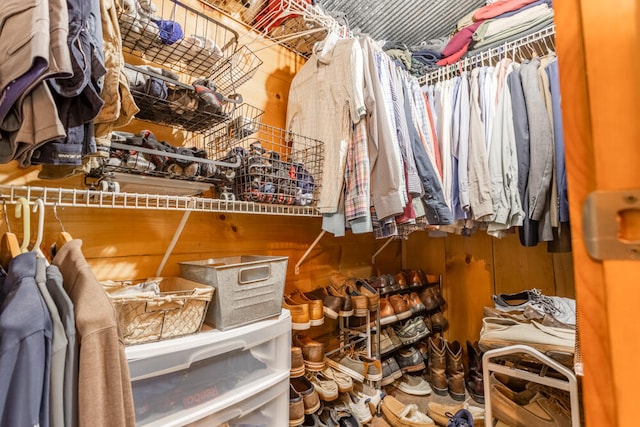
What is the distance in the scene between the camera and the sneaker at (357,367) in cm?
142

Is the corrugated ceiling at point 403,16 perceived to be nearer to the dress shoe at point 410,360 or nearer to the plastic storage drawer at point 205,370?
the plastic storage drawer at point 205,370

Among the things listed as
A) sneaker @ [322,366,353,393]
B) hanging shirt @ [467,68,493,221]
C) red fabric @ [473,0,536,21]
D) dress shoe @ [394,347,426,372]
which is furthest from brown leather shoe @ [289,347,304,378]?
red fabric @ [473,0,536,21]

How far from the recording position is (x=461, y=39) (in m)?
1.72

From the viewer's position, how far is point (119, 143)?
752 millimetres

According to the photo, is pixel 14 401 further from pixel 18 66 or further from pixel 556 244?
pixel 556 244

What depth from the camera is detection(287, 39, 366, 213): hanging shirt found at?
120 centimetres

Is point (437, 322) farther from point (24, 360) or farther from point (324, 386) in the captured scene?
point (24, 360)

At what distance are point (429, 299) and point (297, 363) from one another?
1.01 meters

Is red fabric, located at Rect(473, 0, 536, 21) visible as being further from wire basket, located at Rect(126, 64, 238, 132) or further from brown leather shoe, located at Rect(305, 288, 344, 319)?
brown leather shoe, located at Rect(305, 288, 344, 319)

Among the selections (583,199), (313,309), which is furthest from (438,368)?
(583,199)

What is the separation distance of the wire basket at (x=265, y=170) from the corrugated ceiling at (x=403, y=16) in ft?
2.81

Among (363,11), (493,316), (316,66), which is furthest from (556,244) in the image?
(363,11)

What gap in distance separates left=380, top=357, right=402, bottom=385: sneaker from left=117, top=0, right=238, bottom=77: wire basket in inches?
61.9

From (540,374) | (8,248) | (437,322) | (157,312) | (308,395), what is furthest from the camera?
(437,322)
